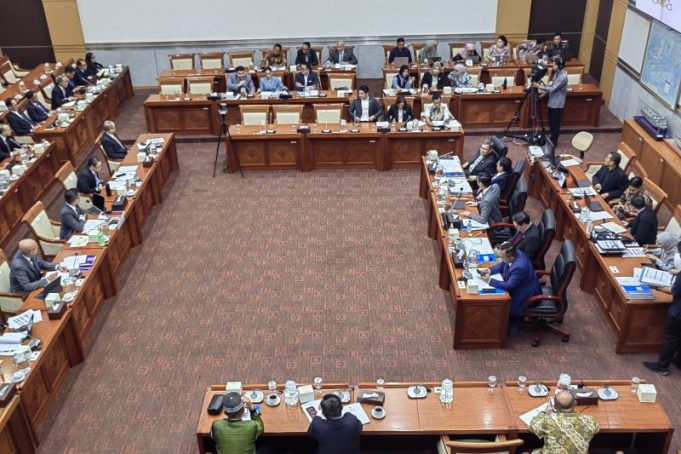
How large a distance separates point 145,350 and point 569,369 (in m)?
4.97

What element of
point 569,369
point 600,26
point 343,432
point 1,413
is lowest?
point 569,369

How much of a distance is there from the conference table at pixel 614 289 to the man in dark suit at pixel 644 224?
0.30 meters

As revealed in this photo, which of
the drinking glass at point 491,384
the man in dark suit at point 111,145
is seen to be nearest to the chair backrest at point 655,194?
the drinking glass at point 491,384

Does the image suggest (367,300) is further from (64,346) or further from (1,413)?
(1,413)

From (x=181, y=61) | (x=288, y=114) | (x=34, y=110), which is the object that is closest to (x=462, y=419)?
(x=288, y=114)

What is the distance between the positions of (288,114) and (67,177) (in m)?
4.29

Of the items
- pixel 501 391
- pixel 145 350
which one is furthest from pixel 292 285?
pixel 501 391

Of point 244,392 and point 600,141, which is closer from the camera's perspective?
point 244,392

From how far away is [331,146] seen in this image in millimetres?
12172

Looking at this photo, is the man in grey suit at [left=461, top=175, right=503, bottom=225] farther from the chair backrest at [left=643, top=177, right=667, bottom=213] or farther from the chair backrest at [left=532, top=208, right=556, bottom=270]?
the chair backrest at [left=643, top=177, right=667, bottom=213]

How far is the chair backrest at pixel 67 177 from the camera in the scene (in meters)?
10.1

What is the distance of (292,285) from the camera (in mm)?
9016

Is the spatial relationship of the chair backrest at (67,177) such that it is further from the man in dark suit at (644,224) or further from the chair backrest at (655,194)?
the chair backrest at (655,194)

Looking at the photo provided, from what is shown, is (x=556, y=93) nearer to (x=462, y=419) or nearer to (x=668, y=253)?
(x=668, y=253)
